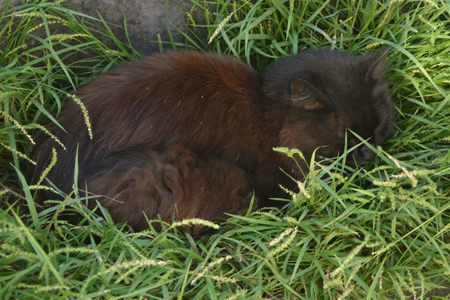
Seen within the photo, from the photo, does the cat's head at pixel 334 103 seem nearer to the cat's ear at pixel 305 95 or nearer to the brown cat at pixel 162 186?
the cat's ear at pixel 305 95

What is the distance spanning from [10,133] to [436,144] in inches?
85.5

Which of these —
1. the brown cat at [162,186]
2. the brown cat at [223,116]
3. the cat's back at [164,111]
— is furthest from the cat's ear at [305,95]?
the brown cat at [162,186]

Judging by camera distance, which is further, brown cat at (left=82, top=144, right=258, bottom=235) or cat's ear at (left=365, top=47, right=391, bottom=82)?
cat's ear at (left=365, top=47, right=391, bottom=82)

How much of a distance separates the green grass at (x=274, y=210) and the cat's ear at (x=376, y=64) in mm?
234

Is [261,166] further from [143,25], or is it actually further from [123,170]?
[143,25]

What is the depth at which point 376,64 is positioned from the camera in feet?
8.38

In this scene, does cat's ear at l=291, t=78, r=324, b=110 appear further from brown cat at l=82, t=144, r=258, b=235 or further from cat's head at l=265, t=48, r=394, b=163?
brown cat at l=82, t=144, r=258, b=235

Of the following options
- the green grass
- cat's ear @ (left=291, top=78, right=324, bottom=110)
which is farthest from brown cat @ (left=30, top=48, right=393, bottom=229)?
the green grass

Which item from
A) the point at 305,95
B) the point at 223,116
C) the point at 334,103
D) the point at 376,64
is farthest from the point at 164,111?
the point at 376,64

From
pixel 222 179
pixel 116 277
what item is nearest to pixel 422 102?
pixel 222 179

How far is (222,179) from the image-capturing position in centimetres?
257

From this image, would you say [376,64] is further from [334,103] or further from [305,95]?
[305,95]

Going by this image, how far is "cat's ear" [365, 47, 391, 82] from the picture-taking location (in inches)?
100

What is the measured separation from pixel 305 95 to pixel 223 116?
1.34 ft
